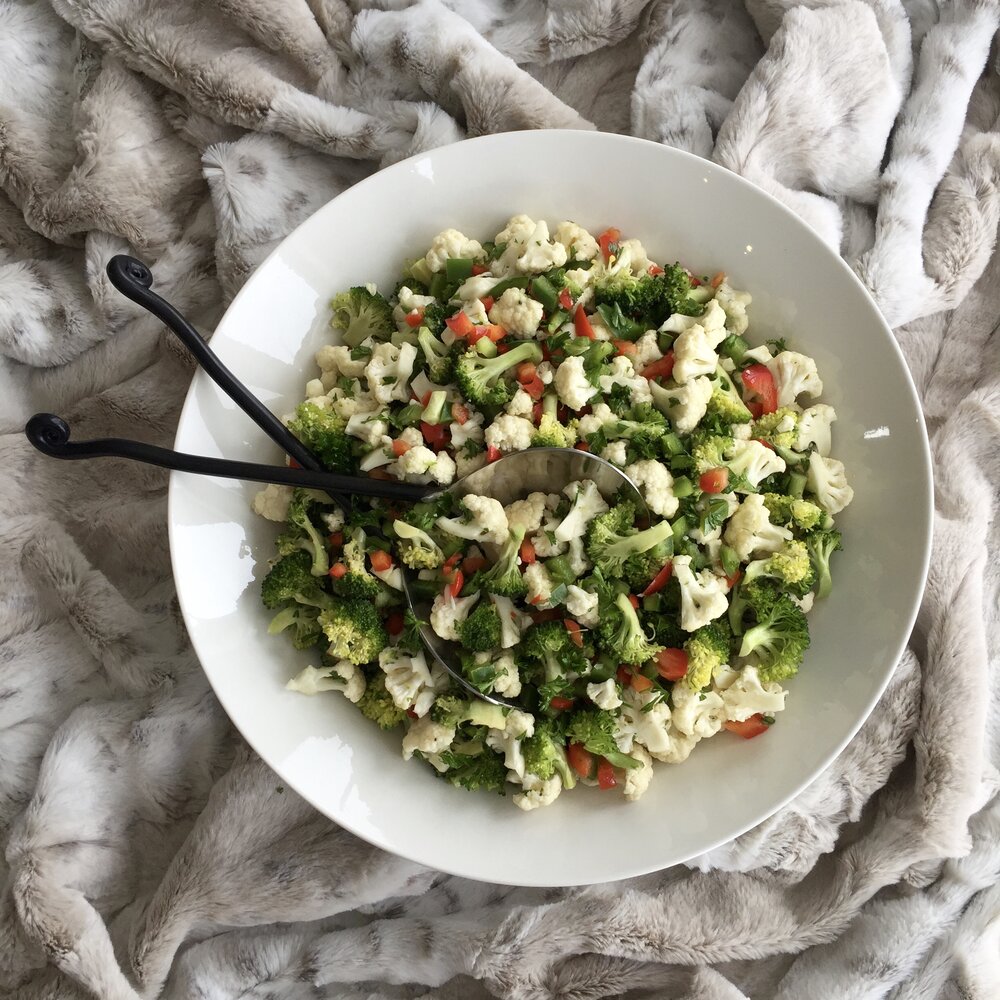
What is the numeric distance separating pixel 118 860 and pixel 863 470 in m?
2.25

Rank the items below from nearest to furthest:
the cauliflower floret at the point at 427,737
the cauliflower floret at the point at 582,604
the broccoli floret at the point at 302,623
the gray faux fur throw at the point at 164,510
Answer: the cauliflower floret at the point at 582,604 → the cauliflower floret at the point at 427,737 → the broccoli floret at the point at 302,623 → the gray faux fur throw at the point at 164,510

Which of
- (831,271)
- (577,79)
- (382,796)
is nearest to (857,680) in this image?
(831,271)

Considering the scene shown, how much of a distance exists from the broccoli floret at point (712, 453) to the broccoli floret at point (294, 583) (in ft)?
2.91

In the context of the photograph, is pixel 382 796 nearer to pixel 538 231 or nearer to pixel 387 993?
pixel 387 993

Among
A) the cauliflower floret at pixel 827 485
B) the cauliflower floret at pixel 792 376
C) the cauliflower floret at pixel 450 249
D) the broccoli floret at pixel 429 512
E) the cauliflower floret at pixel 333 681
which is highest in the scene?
the cauliflower floret at pixel 792 376

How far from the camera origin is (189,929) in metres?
2.44

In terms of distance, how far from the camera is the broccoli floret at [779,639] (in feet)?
6.31

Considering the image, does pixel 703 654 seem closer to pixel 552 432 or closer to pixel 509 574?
pixel 509 574

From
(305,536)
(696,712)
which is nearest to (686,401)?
(696,712)

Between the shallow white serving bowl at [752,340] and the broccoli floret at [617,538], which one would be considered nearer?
the broccoli floret at [617,538]

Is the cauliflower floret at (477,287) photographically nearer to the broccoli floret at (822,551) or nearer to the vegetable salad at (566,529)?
the vegetable salad at (566,529)

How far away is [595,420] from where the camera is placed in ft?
6.36

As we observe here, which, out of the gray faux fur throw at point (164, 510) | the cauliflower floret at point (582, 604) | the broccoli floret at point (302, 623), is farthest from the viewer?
the gray faux fur throw at point (164, 510)

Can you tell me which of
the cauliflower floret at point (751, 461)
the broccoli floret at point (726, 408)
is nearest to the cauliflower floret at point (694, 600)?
the cauliflower floret at point (751, 461)
